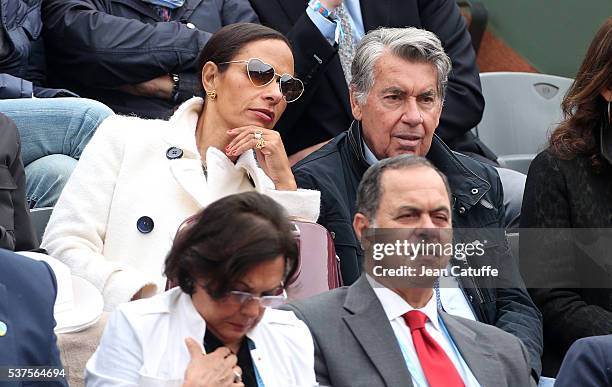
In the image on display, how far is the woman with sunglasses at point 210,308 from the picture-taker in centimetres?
300

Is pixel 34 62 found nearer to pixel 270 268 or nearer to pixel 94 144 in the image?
pixel 94 144

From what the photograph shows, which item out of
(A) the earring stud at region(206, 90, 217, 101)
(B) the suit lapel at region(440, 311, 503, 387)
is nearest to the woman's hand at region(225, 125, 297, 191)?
(A) the earring stud at region(206, 90, 217, 101)

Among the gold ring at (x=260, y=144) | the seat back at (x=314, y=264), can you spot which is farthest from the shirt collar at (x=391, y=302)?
the gold ring at (x=260, y=144)

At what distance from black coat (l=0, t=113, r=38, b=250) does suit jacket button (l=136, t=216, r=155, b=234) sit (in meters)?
0.34

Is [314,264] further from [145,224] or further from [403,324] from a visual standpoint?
[145,224]

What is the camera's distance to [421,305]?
11.9 ft

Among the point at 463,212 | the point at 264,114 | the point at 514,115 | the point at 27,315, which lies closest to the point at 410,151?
the point at 463,212

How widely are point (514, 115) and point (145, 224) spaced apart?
10.2ft

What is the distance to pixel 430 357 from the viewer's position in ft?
11.6

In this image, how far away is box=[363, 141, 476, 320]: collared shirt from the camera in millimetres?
4281

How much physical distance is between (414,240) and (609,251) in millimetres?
1187

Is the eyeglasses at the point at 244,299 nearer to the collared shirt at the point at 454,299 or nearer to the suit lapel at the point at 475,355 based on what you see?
the suit lapel at the point at 475,355

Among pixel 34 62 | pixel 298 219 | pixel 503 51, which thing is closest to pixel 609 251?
pixel 298 219

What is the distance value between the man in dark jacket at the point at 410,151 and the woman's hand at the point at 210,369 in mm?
1320
